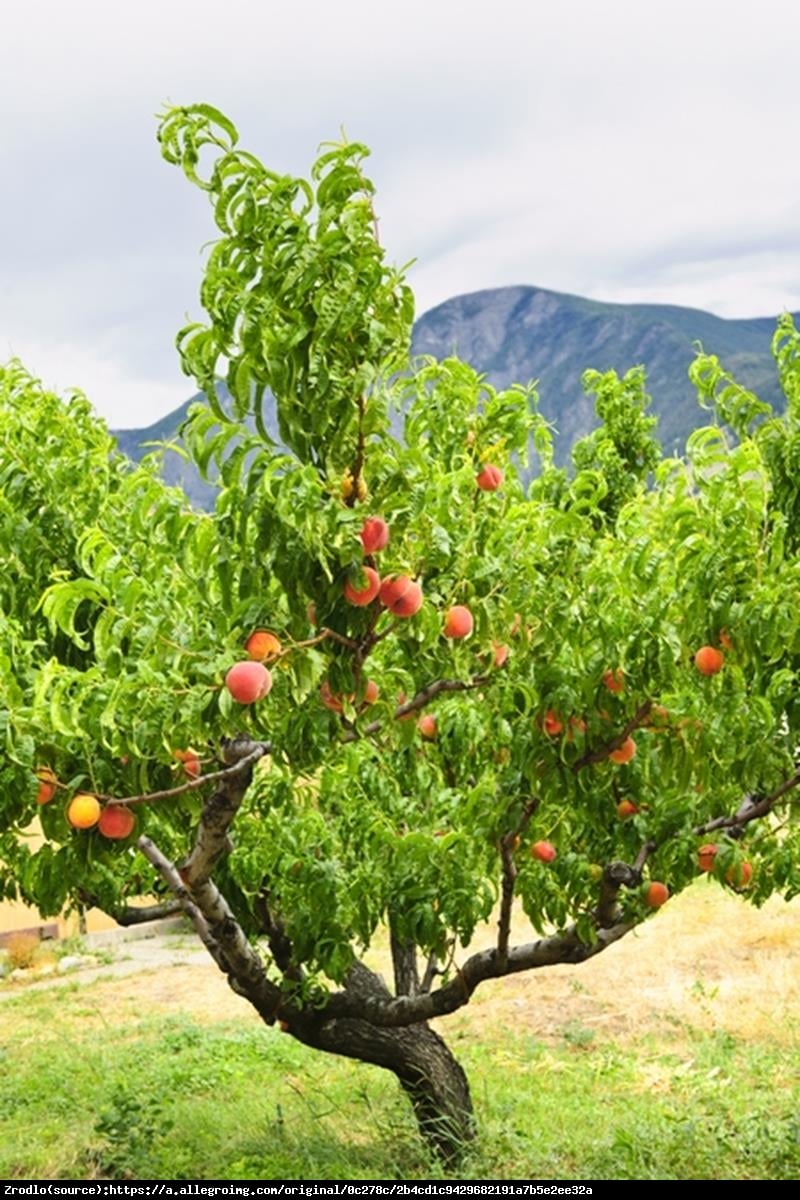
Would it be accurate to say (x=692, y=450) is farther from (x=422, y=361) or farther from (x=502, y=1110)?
(x=502, y=1110)

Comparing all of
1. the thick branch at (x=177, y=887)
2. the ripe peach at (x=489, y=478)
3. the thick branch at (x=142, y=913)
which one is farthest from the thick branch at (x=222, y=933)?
the ripe peach at (x=489, y=478)

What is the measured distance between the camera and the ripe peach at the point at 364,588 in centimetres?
300

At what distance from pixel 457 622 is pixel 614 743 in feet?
3.09

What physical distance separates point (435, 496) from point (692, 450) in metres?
0.85

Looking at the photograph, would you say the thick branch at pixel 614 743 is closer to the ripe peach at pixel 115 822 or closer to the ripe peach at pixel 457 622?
the ripe peach at pixel 457 622

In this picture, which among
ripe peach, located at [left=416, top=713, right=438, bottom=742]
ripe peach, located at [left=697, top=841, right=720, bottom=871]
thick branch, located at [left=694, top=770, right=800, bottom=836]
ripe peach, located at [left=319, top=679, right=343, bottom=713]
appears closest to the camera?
ripe peach, located at [left=319, top=679, right=343, bottom=713]

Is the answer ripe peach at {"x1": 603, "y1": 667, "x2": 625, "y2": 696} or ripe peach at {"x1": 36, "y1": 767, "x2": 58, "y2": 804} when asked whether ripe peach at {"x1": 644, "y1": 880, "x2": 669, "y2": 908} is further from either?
ripe peach at {"x1": 36, "y1": 767, "x2": 58, "y2": 804}

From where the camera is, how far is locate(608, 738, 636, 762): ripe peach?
4.08m

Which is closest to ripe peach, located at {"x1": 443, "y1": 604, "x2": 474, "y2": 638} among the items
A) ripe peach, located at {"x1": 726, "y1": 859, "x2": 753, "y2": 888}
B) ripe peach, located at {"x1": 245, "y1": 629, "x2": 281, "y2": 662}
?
ripe peach, located at {"x1": 245, "y1": 629, "x2": 281, "y2": 662}

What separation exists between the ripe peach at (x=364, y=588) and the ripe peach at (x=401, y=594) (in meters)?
0.05

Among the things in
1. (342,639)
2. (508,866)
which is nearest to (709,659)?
(342,639)

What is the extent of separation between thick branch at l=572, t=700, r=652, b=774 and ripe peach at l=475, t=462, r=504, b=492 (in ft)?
2.71

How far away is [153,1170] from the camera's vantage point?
18.9 ft
